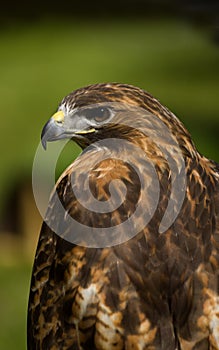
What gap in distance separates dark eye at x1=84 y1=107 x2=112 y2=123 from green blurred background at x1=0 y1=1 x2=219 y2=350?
358cm

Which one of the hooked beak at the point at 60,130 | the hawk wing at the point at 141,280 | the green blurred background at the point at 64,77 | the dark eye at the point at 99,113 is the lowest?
the green blurred background at the point at 64,77

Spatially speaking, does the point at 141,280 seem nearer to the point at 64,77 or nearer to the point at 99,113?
the point at 99,113

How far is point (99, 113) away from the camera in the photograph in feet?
11.6

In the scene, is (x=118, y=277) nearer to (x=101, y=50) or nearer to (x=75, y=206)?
(x=75, y=206)

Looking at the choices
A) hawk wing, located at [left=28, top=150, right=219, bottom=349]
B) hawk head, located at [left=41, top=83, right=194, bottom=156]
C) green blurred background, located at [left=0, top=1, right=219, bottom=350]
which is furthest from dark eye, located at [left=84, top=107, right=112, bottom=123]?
green blurred background, located at [left=0, top=1, right=219, bottom=350]

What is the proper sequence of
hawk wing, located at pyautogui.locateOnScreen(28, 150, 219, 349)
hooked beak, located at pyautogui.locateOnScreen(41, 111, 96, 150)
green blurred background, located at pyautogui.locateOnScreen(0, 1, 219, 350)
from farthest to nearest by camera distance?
1. green blurred background, located at pyautogui.locateOnScreen(0, 1, 219, 350)
2. hooked beak, located at pyautogui.locateOnScreen(41, 111, 96, 150)
3. hawk wing, located at pyautogui.locateOnScreen(28, 150, 219, 349)

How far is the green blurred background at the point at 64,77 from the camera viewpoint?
815cm

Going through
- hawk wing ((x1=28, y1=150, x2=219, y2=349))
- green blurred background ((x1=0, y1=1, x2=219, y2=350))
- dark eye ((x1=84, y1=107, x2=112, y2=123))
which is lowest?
green blurred background ((x1=0, y1=1, x2=219, y2=350))

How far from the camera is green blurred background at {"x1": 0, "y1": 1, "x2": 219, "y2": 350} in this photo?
8148 mm

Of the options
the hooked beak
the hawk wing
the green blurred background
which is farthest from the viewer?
the green blurred background

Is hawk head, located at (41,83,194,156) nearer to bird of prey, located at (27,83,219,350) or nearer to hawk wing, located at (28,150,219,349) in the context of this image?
bird of prey, located at (27,83,219,350)

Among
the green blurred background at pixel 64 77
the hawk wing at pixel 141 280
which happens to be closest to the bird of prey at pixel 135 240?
the hawk wing at pixel 141 280

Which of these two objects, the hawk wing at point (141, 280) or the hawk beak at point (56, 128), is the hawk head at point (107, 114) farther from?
the hawk wing at point (141, 280)

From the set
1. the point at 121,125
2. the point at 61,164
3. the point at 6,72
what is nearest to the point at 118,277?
the point at 121,125
